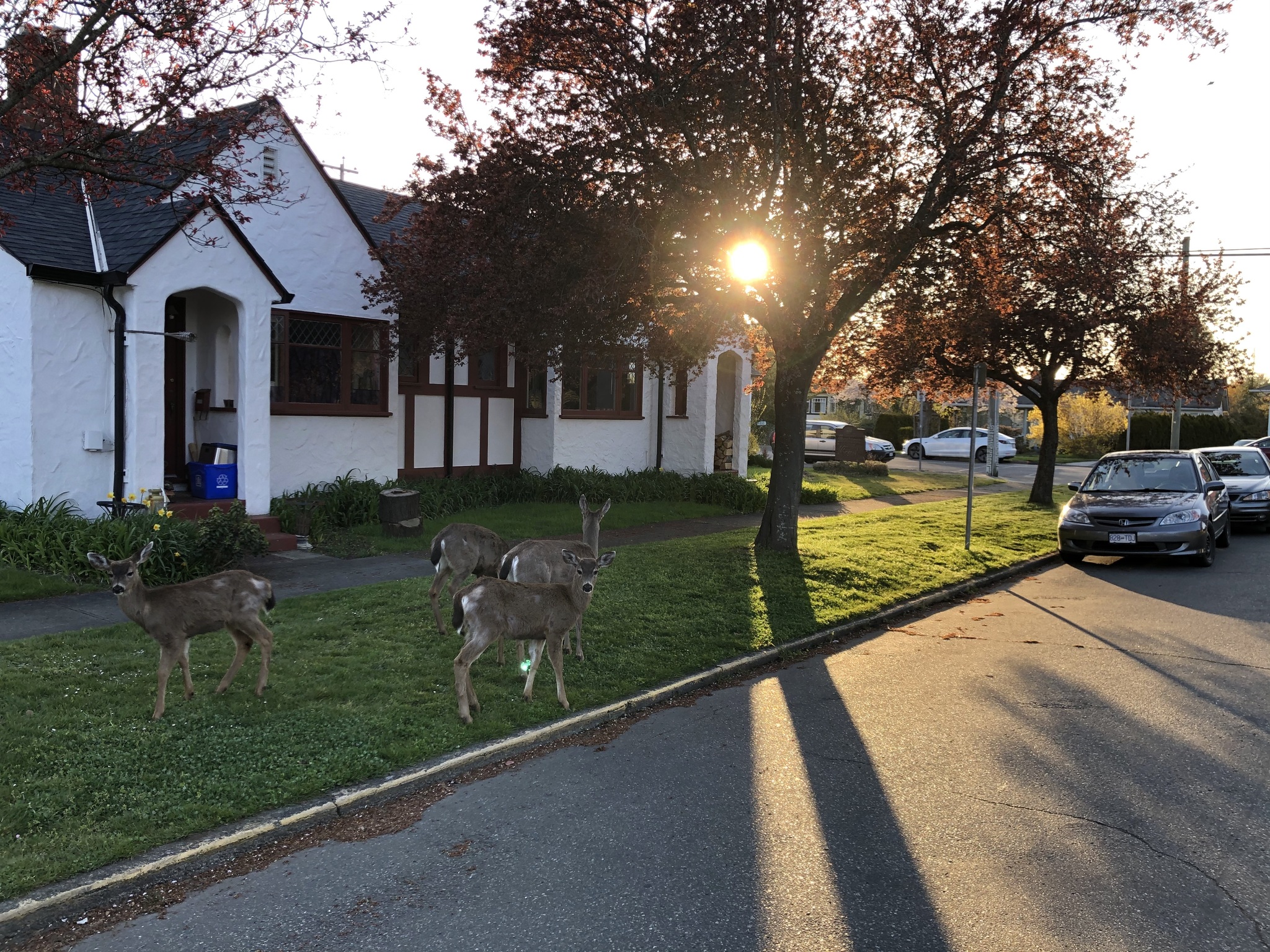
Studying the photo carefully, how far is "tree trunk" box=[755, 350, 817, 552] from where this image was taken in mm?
13344

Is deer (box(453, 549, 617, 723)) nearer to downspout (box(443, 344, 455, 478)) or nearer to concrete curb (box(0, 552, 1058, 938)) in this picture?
concrete curb (box(0, 552, 1058, 938))

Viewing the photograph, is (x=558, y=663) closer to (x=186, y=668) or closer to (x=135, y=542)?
(x=186, y=668)

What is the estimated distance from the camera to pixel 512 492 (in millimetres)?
19094

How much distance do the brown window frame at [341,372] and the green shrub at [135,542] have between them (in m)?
3.96

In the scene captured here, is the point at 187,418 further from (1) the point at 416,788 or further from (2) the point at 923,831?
(2) the point at 923,831

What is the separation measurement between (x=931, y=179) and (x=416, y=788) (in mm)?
10418

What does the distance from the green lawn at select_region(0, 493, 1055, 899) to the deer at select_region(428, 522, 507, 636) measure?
16.0 inches

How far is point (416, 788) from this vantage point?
5.43 m

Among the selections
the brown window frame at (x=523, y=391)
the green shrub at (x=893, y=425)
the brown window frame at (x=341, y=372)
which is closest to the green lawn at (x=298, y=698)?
the brown window frame at (x=341, y=372)

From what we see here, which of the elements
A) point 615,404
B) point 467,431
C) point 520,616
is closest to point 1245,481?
point 615,404

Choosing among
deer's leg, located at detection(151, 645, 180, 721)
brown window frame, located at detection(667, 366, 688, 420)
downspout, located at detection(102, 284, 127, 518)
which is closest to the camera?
deer's leg, located at detection(151, 645, 180, 721)

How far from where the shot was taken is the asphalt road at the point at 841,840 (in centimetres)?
391

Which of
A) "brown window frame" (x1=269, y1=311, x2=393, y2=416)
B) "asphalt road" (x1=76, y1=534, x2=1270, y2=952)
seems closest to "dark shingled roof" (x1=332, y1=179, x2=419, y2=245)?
"brown window frame" (x1=269, y1=311, x2=393, y2=416)

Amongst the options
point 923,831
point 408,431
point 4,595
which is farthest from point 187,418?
point 923,831
